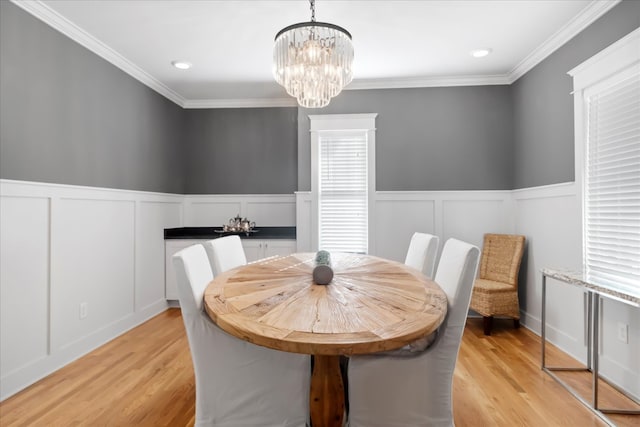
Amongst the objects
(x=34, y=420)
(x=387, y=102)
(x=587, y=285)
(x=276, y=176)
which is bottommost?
(x=34, y=420)

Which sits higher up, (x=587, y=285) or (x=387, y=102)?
A: (x=387, y=102)

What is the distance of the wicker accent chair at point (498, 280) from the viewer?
3.04 m

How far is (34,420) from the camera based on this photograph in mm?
1838

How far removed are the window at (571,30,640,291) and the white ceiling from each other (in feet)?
1.42

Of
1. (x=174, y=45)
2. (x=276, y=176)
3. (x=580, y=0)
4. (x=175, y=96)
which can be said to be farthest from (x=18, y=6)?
(x=580, y=0)

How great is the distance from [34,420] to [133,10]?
264 cm

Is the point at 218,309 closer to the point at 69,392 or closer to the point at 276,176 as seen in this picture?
the point at 69,392

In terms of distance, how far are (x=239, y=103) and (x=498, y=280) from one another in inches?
144

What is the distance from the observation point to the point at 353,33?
2695 millimetres

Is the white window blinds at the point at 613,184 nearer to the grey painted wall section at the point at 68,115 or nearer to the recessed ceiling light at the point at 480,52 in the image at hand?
the recessed ceiling light at the point at 480,52

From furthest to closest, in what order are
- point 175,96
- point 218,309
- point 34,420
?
1. point 175,96
2. point 34,420
3. point 218,309

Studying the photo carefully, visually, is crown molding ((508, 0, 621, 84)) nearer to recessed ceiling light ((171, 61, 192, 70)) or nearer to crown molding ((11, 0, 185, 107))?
recessed ceiling light ((171, 61, 192, 70))

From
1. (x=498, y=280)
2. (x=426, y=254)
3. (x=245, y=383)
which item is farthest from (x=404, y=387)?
(x=498, y=280)

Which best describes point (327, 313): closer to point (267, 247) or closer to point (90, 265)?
point (90, 265)
